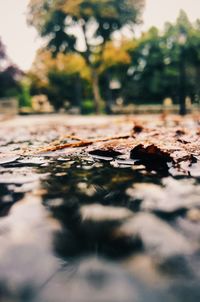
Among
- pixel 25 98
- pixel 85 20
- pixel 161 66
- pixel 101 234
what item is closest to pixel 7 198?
pixel 101 234

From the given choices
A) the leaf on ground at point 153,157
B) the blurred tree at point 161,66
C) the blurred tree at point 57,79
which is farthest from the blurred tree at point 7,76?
the leaf on ground at point 153,157

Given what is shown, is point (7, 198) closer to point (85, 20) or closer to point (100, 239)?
point (100, 239)

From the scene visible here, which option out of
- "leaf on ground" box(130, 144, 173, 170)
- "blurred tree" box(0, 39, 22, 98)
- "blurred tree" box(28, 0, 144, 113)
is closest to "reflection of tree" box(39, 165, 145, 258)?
"leaf on ground" box(130, 144, 173, 170)

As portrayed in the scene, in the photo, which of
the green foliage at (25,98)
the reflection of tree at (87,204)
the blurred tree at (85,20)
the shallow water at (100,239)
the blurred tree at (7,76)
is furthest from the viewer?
the green foliage at (25,98)

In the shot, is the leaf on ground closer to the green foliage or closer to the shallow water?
the shallow water

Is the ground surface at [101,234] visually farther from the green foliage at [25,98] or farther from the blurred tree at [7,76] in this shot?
the green foliage at [25,98]

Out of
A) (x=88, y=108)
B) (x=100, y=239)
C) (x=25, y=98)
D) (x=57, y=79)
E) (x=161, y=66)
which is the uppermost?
(x=161, y=66)

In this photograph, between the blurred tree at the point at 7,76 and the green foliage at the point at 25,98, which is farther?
the green foliage at the point at 25,98

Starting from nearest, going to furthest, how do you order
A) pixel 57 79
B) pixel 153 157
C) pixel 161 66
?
pixel 153 157, pixel 161 66, pixel 57 79
